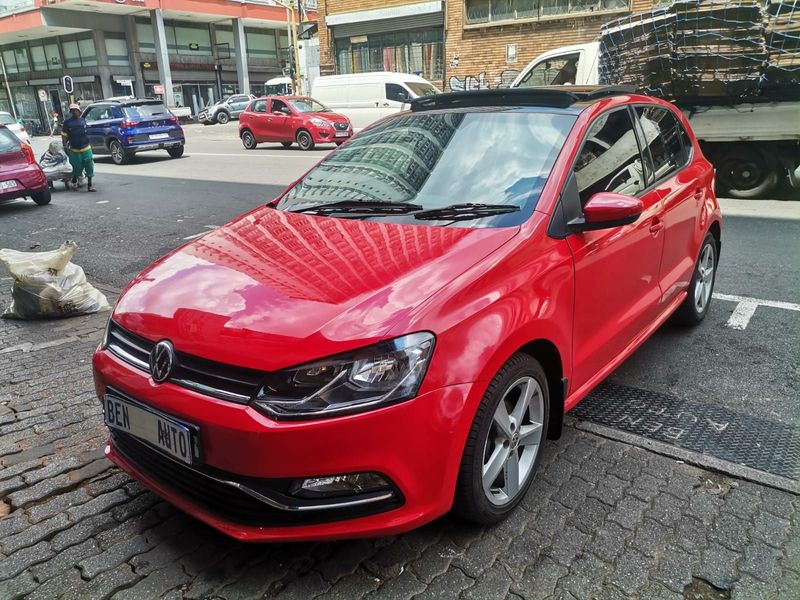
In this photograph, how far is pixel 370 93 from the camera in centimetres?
2131

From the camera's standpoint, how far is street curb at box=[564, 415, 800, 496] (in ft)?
8.86

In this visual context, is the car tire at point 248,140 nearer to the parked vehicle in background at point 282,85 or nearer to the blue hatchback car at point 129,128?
the blue hatchback car at point 129,128

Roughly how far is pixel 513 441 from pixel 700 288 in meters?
2.71

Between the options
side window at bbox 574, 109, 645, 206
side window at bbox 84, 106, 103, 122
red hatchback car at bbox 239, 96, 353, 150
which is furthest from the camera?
red hatchback car at bbox 239, 96, 353, 150

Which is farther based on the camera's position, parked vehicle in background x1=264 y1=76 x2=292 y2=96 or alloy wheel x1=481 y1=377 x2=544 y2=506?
parked vehicle in background x1=264 y1=76 x2=292 y2=96

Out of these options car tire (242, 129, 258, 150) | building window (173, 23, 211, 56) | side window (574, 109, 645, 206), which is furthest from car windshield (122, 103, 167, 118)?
building window (173, 23, 211, 56)

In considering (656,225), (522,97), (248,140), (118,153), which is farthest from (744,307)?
(248,140)

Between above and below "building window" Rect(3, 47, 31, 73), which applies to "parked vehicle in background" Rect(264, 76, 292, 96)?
below

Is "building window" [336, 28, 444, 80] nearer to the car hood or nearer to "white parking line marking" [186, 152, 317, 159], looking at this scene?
"white parking line marking" [186, 152, 317, 159]

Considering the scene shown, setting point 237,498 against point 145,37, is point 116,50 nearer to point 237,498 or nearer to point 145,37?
point 145,37

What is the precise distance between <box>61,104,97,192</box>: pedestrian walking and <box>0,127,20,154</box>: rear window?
180cm

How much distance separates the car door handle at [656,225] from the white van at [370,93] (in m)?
17.4

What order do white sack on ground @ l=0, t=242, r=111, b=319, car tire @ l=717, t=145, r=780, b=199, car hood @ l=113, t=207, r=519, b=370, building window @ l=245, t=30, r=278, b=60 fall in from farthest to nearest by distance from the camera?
building window @ l=245, t=30, r=278, b=60
car tire @ l=717, t=145, r=780, b=199
white sack on ground @ l=0, t=242, r=111, b=319
car hood @ l=113, t=207, r=519, b=370

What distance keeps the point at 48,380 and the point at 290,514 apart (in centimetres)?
265
